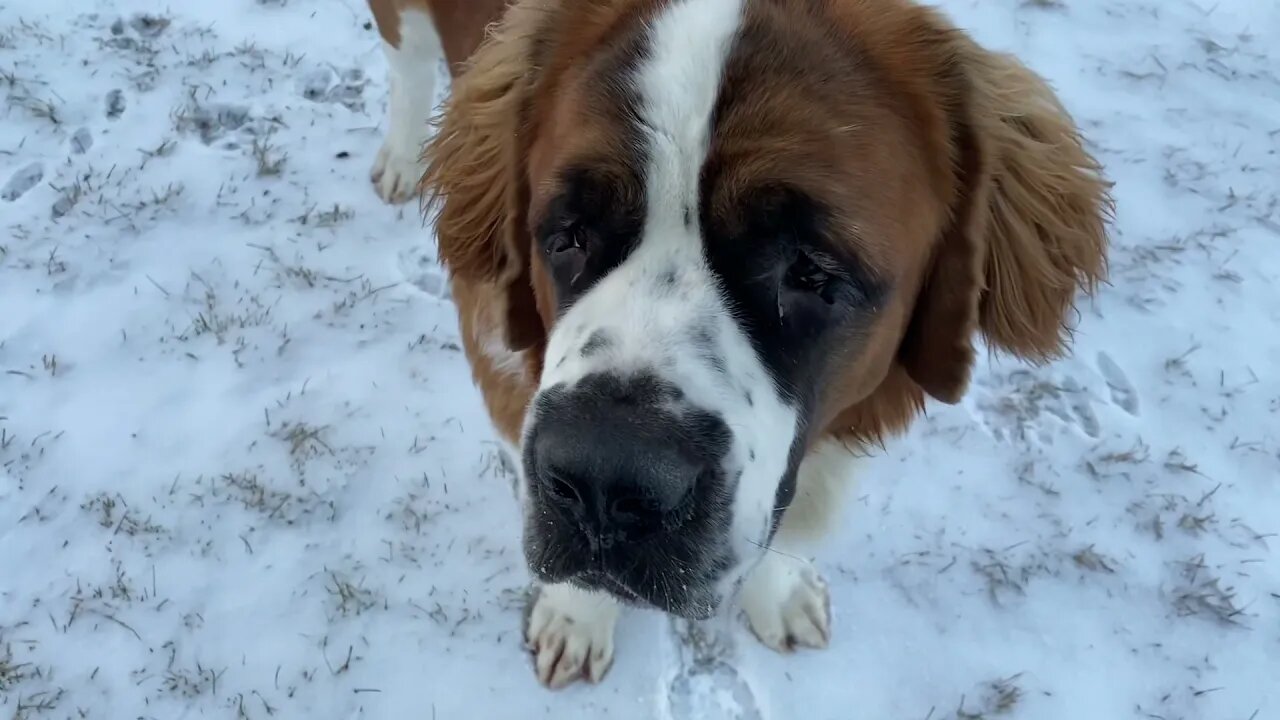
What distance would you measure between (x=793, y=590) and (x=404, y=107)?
8.45 feet

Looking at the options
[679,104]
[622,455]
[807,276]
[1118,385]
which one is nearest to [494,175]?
[679,104]

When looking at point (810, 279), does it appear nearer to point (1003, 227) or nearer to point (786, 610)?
point (1003, 227)

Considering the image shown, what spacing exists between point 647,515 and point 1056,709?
77.6 inches

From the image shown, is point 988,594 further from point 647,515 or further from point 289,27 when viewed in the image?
point 289,27

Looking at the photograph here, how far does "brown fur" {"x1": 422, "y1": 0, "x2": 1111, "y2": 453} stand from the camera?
181cm

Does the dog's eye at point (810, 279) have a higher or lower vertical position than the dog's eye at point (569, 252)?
higher

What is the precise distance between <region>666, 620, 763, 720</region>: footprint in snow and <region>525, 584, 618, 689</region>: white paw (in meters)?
0.22

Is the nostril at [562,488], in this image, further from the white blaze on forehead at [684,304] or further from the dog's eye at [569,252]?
the dog's eye at [569,252]

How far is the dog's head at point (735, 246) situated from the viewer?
1698mm

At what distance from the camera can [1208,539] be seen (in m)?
3.31

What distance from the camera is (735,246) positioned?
1.81m

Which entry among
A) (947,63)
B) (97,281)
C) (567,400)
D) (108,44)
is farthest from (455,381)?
(108,44)

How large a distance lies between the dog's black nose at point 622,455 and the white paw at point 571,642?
1219 mm

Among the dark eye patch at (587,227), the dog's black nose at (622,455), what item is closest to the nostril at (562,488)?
the dog's black nose at (622,455)
